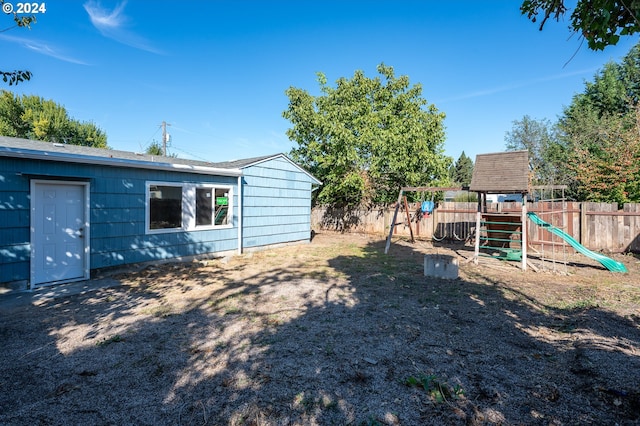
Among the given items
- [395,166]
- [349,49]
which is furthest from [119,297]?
[349,49]

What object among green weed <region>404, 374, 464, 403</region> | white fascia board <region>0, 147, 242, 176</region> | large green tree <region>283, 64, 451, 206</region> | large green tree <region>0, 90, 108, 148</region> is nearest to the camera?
green weed <region>404, 374, 464, 403</region>

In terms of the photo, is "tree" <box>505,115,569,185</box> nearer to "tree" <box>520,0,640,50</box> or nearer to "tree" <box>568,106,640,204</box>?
"tree" <box>568,106,640,204</box>

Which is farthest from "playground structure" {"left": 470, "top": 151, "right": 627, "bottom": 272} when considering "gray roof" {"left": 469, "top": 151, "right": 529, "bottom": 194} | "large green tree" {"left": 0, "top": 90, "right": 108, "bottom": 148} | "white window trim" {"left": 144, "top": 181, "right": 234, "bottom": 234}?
"large green tree" {"left": 0, "top": 90, "right": 108, "bottom": 148}

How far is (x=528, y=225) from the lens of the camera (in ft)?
36.2

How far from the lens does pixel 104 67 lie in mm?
15617

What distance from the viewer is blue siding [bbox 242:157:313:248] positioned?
10.1m

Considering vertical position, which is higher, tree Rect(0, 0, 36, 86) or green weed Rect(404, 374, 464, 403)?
tree Rect(0, 0, 36, 86)

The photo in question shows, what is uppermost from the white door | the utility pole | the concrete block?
the utility pole

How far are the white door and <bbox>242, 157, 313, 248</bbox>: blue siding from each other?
4.26m

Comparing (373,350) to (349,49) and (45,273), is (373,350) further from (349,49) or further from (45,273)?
(349,49)

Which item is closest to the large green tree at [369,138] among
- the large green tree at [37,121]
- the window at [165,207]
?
the window at [165,207]

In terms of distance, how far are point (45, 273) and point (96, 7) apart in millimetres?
6670

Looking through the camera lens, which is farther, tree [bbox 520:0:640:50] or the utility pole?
the utility pole

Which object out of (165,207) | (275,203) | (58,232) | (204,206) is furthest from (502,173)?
(58,232)
